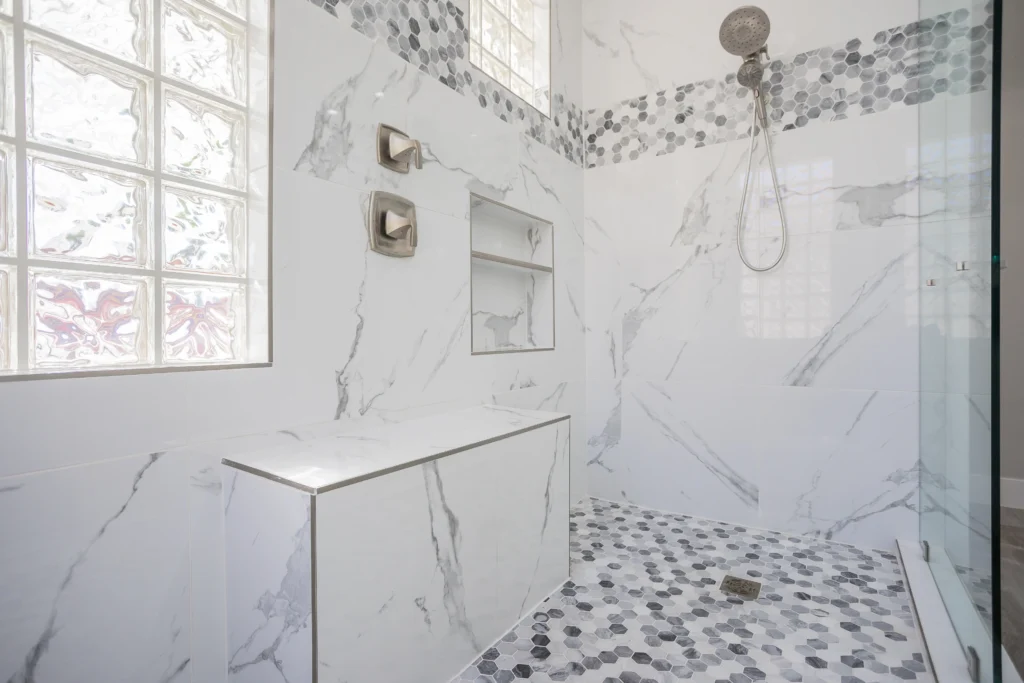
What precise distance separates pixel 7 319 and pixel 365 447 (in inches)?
28.8

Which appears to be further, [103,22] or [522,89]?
[522,89]

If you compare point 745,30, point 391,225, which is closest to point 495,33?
point 745,30

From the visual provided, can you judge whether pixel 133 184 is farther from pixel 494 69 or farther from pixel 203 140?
pixel 494 69

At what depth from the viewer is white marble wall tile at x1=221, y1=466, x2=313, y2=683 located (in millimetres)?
978

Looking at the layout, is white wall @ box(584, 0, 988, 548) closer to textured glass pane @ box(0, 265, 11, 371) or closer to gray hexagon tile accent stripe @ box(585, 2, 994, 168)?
gray hexagon tile accent stripe @ box(585, 2, 994, 168)

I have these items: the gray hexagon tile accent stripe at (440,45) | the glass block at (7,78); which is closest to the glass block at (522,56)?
the gray hexagon tile accent stripe at (440,45)

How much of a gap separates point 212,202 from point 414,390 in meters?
0.79

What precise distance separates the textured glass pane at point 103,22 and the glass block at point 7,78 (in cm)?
5

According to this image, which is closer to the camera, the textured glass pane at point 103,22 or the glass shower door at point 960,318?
the textured glass pane at point 103,22

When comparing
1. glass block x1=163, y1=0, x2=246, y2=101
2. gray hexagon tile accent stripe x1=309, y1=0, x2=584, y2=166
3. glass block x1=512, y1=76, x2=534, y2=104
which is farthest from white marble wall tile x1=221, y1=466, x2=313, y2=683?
glass block x1=512, y1=76, x2=534, y2=104

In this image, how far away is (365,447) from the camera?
1285mm

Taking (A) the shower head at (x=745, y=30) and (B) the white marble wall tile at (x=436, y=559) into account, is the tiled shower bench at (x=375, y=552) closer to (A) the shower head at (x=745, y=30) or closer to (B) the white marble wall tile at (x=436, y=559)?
(B) the white marble wall tile at (x=436, y=559)

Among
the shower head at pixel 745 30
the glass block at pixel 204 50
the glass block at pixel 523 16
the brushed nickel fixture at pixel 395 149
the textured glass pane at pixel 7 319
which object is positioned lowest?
the textured glass pane at pixel 7 319

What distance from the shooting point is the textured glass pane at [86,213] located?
37.2 inches
